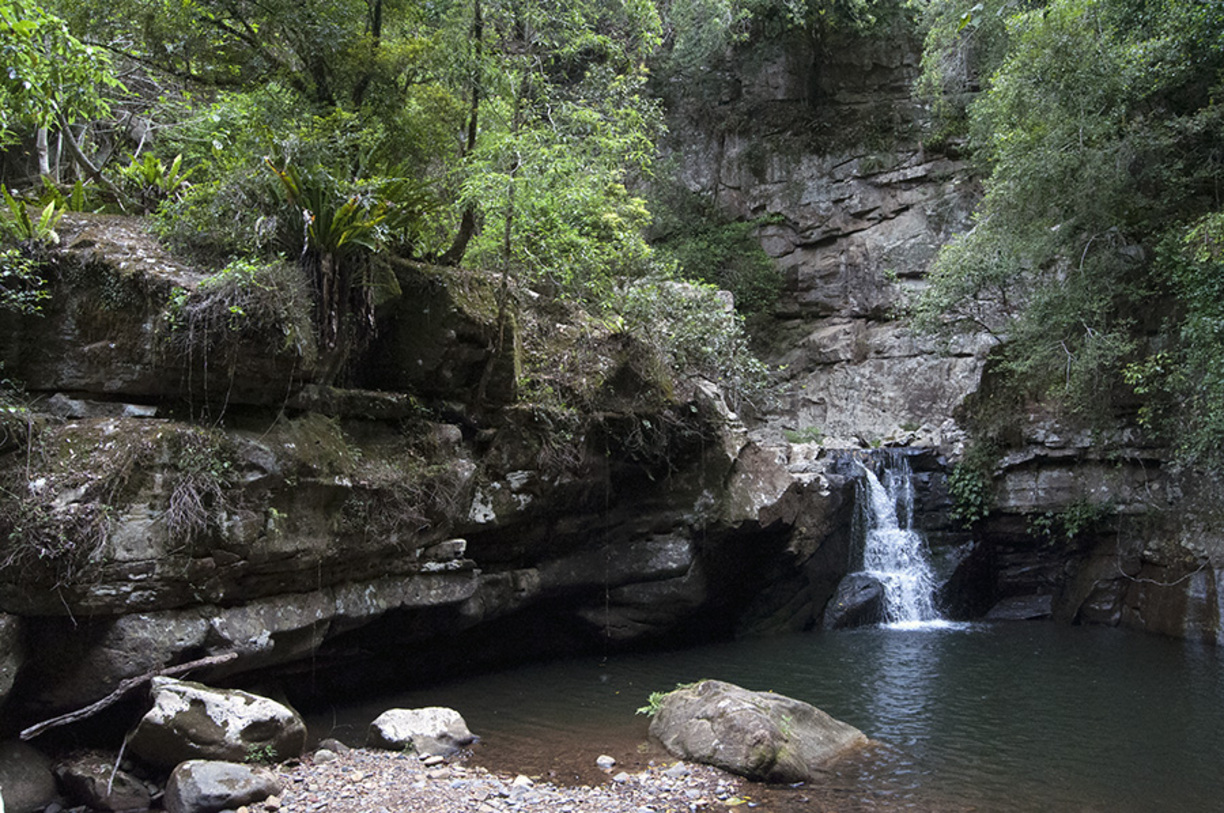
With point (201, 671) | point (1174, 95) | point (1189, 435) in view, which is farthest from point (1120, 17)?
point (201, 671)

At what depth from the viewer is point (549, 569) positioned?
1116 cm

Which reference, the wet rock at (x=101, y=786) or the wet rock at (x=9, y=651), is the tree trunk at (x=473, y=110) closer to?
the wet rock at (x=9, y=651)

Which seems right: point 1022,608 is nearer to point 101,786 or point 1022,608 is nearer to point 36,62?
point 101,786

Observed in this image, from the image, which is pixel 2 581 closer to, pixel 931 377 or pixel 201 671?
pixel 201 671

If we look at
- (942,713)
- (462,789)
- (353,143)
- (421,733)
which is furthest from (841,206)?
(462,789)

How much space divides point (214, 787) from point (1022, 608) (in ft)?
49.3

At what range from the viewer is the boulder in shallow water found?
7.05 metres

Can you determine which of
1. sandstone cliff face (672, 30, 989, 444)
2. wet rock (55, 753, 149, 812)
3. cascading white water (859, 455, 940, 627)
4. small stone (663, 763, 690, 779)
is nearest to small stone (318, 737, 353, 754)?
wet rock (55, 753, 149, 812)

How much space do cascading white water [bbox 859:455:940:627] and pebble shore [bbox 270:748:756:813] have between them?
30.8ft

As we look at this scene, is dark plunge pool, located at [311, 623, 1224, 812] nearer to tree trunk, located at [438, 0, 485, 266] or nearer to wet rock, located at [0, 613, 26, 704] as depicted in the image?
wet rock, located at [0, 613, 26, 704]

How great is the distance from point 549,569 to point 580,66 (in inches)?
444

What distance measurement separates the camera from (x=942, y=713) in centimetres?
896

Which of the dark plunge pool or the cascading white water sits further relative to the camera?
the cascading white water

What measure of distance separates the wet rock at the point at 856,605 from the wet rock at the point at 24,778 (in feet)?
38.7
